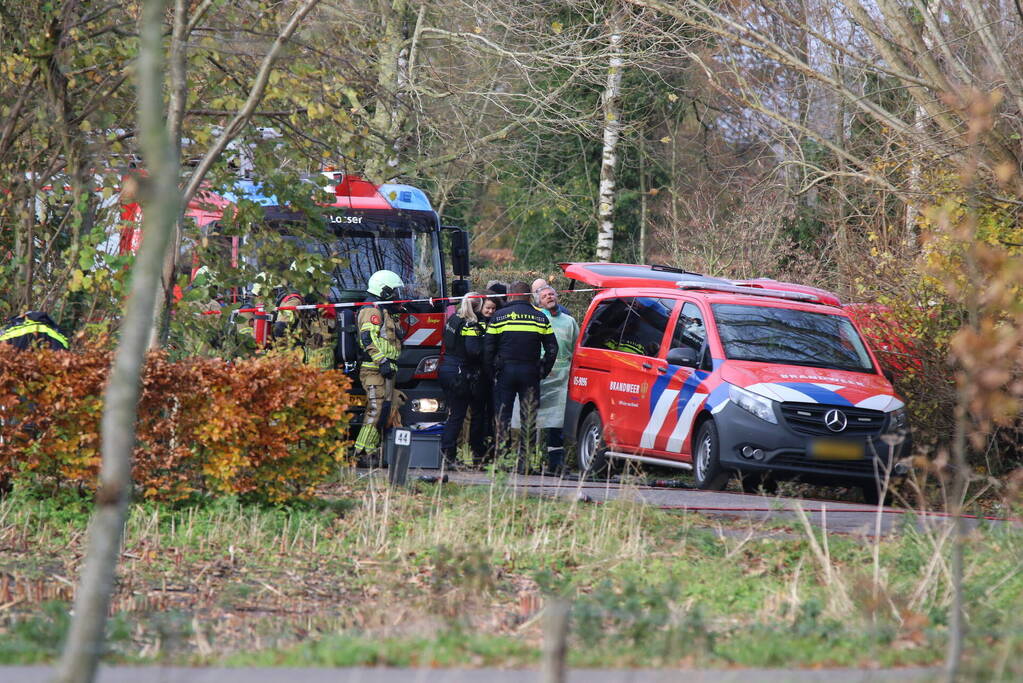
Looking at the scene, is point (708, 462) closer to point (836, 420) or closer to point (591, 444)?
point (836, 420)

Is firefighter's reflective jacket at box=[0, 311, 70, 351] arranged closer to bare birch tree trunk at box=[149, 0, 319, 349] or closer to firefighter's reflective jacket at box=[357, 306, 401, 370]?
bare birch tree trunk at box=[149, 0, 319, 349]

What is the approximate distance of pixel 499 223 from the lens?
3772cm

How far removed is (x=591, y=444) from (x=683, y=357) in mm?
1912

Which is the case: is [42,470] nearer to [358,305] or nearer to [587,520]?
[587,520]

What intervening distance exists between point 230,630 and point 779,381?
6.28m

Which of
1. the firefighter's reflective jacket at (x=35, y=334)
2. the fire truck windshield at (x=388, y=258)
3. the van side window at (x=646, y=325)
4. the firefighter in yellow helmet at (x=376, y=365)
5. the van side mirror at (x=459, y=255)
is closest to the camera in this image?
the firefighter's reflective jacket at (x=35, y=334)

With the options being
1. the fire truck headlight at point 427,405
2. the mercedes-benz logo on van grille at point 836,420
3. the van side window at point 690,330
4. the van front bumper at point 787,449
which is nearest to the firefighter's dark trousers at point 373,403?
the fire truck headlight at point 427,405

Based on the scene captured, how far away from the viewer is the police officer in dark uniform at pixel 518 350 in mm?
12906

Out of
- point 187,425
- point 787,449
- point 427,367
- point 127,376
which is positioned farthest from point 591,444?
point 127,376

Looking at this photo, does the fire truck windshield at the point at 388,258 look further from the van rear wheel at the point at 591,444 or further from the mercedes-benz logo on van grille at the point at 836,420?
the mercedes-benz logo on van grille at the point at 836,420

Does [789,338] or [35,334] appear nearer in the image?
[35,334]

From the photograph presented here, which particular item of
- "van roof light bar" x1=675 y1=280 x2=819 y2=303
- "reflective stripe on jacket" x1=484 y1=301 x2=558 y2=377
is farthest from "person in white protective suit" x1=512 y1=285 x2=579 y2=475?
"van roof light bar" x1=675 y1=280 x2=819 y2=303

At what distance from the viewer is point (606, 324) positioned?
45.1 ft

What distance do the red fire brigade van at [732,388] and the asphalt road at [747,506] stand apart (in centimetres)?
43
